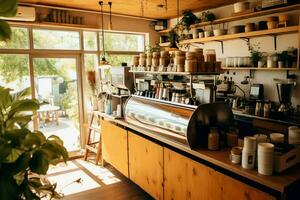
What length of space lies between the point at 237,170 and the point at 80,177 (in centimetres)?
272

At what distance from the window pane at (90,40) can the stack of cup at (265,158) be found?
12.8 feet

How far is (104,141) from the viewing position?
412cm

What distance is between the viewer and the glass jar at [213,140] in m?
2.23

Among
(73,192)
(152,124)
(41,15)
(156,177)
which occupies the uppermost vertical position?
(41,15)

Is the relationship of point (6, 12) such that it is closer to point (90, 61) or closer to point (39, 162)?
point (39, 162)

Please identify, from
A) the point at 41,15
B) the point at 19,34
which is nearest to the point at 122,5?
the point at 41,15

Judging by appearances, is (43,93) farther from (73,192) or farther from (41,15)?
(73,192)

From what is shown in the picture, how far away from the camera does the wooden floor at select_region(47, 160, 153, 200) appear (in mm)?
3287

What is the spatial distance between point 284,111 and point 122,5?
300 centimetres

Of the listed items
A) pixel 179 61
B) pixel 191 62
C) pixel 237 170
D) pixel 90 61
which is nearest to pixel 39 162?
pixel 237 170

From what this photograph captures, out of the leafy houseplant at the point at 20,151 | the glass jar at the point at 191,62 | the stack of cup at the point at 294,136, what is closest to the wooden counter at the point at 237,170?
the stack of cup at the point at 294,136

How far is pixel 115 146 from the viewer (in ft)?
12.3

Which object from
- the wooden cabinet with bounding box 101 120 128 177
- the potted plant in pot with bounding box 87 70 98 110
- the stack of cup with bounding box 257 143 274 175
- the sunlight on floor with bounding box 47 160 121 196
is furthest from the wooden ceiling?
the stack of cup with bounding box 257 143 274 175

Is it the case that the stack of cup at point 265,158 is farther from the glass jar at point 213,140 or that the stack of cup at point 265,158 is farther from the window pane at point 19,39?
the window pane at point 19,39
